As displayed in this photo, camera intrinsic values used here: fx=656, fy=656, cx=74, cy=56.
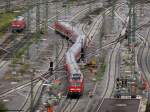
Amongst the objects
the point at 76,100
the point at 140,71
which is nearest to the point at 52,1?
the point at 140,71

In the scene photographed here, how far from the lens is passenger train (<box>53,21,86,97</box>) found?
224 feet

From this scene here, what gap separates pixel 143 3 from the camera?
130 m

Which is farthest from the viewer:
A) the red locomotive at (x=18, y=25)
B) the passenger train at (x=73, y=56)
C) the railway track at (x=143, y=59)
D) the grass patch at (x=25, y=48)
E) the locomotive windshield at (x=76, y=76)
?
the red locomotive at (x=18, y=25)

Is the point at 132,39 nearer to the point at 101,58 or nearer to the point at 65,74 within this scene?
the point at 101,58

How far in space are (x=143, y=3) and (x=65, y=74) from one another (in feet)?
181

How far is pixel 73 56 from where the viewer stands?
79.6 m

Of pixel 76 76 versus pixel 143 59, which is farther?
pixel 143 59

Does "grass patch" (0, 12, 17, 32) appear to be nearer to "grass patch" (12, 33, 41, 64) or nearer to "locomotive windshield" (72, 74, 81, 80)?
"grass patch" (12, 33, 41, 64)

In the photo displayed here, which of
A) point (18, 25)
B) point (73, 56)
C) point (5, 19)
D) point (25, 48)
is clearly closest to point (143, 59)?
point (73, 56)

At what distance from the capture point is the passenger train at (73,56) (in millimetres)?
68375

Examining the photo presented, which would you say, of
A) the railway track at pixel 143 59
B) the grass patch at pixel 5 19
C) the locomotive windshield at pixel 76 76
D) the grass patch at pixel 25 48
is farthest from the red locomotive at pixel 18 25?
the locomotive windshield at pixel 76 76

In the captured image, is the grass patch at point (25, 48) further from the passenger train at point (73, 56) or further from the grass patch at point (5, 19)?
the grass patch at point (5, 19)

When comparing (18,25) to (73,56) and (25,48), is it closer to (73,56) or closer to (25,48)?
(25,48)

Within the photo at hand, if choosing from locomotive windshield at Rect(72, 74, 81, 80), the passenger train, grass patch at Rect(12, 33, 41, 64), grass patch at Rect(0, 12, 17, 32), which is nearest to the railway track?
the passenger train
